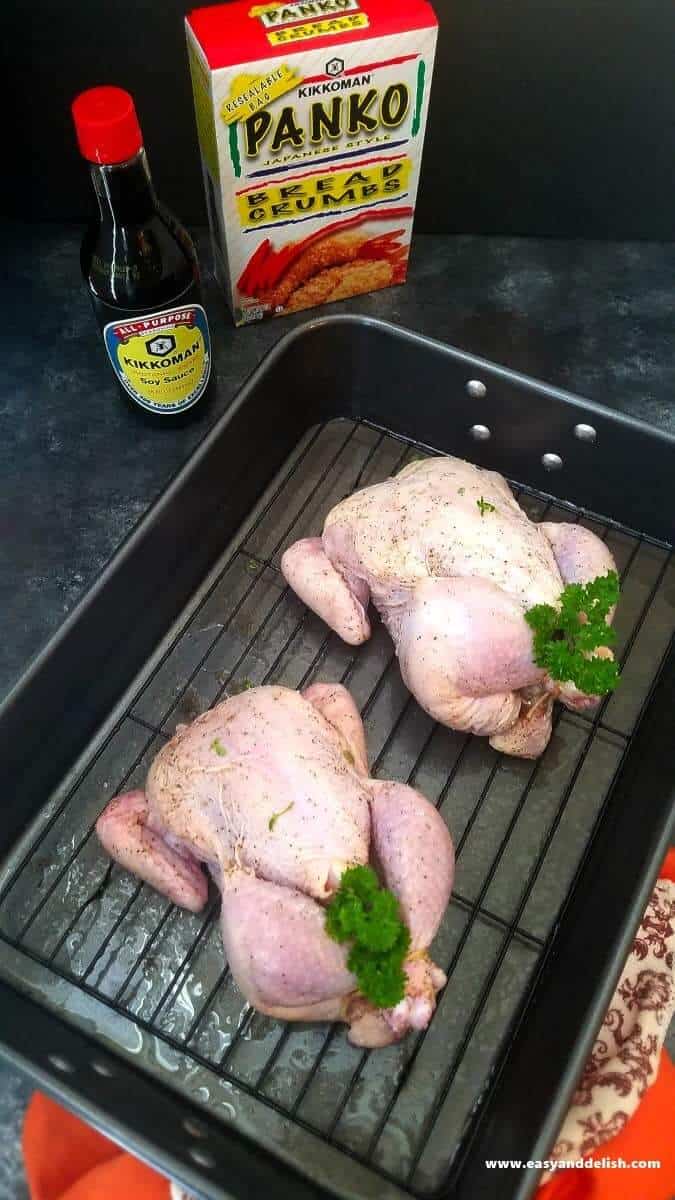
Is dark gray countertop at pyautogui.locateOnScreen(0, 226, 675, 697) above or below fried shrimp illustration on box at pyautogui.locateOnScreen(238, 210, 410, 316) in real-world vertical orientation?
below

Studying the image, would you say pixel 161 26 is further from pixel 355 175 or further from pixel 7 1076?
pixel 7 1076

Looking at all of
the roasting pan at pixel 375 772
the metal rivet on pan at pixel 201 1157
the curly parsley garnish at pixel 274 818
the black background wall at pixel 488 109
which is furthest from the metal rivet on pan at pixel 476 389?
the metal rivet on pan at pixel 201 1157

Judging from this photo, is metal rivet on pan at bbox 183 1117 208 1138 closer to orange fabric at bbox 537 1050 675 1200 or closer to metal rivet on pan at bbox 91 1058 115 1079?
metal rivet on pan at bbox 91 1058 115 1079

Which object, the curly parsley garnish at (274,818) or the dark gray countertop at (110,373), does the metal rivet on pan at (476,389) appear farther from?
the curly parsley garnish at (274,818)

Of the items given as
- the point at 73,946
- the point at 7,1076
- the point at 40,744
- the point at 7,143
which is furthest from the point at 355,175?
the point at 7,1076

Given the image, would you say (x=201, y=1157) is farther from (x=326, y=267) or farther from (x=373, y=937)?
(x=326, y=267)

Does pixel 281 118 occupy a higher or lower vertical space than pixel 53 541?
higher

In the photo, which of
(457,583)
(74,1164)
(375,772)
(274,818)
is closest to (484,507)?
(457,583)

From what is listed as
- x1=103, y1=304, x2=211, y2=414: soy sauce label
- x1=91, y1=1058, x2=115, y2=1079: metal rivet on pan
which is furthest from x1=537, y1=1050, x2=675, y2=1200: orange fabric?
x1=103, y1=304, x2=211, y2=414: soy sauce label
